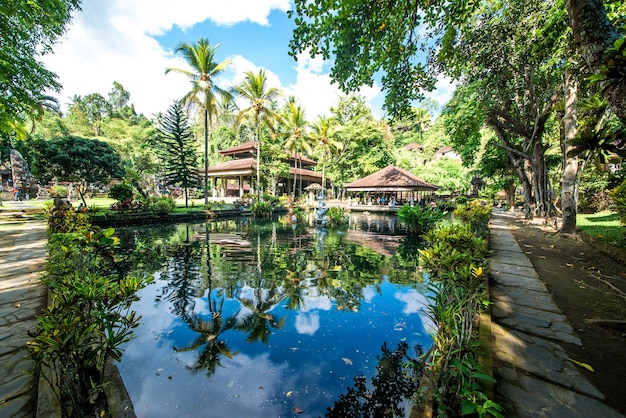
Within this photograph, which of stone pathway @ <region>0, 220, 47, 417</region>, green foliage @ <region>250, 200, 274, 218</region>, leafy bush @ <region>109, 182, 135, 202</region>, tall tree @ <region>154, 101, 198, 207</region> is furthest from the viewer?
tall tree @ <region>154, 101, 198, 207</region>

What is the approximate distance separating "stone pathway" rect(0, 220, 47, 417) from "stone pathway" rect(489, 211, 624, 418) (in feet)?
12.2

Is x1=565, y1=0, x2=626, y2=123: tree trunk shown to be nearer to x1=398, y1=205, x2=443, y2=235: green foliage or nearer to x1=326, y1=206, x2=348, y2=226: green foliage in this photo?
x1=398, y1=205, x2=443, y2=235: green foliage

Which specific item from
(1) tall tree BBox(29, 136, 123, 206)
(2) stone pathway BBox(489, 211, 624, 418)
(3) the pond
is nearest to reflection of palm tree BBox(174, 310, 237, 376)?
(3) the pond

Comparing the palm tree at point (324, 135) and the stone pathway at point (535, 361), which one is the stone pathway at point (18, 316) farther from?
the palm tree at point (324, 135)

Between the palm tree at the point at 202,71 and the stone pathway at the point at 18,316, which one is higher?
the palm tree at the point at 202,71

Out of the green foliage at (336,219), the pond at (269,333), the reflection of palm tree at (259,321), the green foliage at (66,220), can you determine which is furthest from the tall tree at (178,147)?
the reflection of palm tree at (259,321)

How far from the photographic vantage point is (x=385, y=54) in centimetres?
423

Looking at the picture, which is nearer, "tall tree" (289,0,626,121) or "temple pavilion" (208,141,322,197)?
"tall tree" (289,0,626,121)

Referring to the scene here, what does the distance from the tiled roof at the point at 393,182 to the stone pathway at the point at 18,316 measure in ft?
66.2

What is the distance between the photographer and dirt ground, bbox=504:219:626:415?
7.68 feet

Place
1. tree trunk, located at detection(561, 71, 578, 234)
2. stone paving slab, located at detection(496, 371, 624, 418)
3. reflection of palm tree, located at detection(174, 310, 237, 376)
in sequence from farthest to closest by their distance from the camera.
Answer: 1. tree trunk, located at detection(561, 71, 578, 234)
2. reflection of palm tree, located at detection(174, 310, 237, 376)
3. stone paving slab, located at detection(496, 371, 624, 418)

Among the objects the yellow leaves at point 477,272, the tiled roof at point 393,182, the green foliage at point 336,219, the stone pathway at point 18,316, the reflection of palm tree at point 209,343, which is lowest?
the reflection of palm tree at point 209,343

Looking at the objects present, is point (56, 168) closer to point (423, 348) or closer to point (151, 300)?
point (151, 300)

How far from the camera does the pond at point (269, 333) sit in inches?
103
